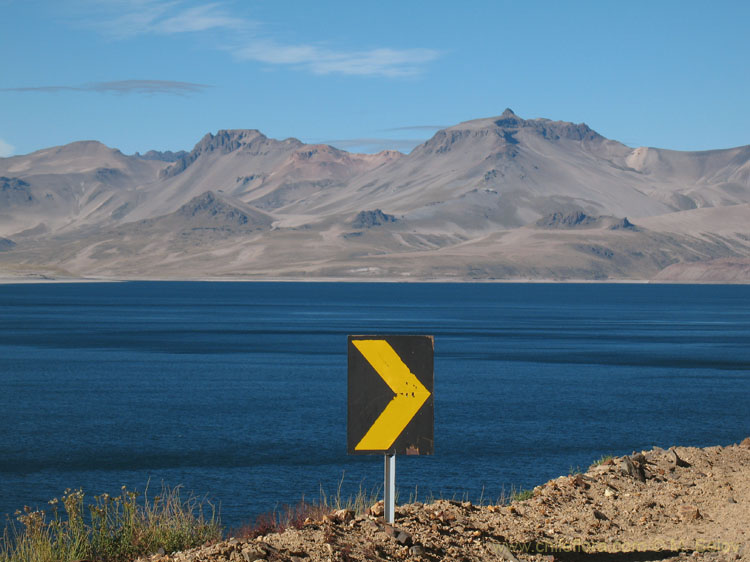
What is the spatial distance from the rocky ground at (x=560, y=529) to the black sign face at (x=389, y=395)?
3.06ft

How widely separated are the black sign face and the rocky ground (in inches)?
36.7

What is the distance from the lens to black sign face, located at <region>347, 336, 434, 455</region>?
964cm

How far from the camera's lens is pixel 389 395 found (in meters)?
9.69

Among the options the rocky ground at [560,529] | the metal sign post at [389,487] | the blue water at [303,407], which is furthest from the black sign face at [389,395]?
the blue water at [303,407]

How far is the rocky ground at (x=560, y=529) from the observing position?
9.47 m

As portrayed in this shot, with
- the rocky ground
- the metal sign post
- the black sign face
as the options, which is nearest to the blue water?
the rocky ground

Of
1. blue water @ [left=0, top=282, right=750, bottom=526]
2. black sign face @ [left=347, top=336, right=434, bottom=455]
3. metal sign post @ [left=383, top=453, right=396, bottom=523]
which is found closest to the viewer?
black sign face @ [left=347, top=336, right=434, bottom=455]

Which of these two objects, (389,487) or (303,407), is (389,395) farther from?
(303,407)

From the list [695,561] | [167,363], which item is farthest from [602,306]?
[695,561]

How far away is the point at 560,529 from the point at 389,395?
121 inches

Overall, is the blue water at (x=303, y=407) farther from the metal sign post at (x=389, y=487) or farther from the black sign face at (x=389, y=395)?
the black sign face at (x=389, y=395)

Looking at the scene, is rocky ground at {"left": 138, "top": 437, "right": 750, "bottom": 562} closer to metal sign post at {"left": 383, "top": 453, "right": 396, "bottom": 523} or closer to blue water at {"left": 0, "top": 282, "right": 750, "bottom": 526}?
metal sign post at {"left": 383, "top": 453, "right": 396, "bottom": 523}

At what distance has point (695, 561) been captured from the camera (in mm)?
9727

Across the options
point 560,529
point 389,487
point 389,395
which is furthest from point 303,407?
point 389,395
